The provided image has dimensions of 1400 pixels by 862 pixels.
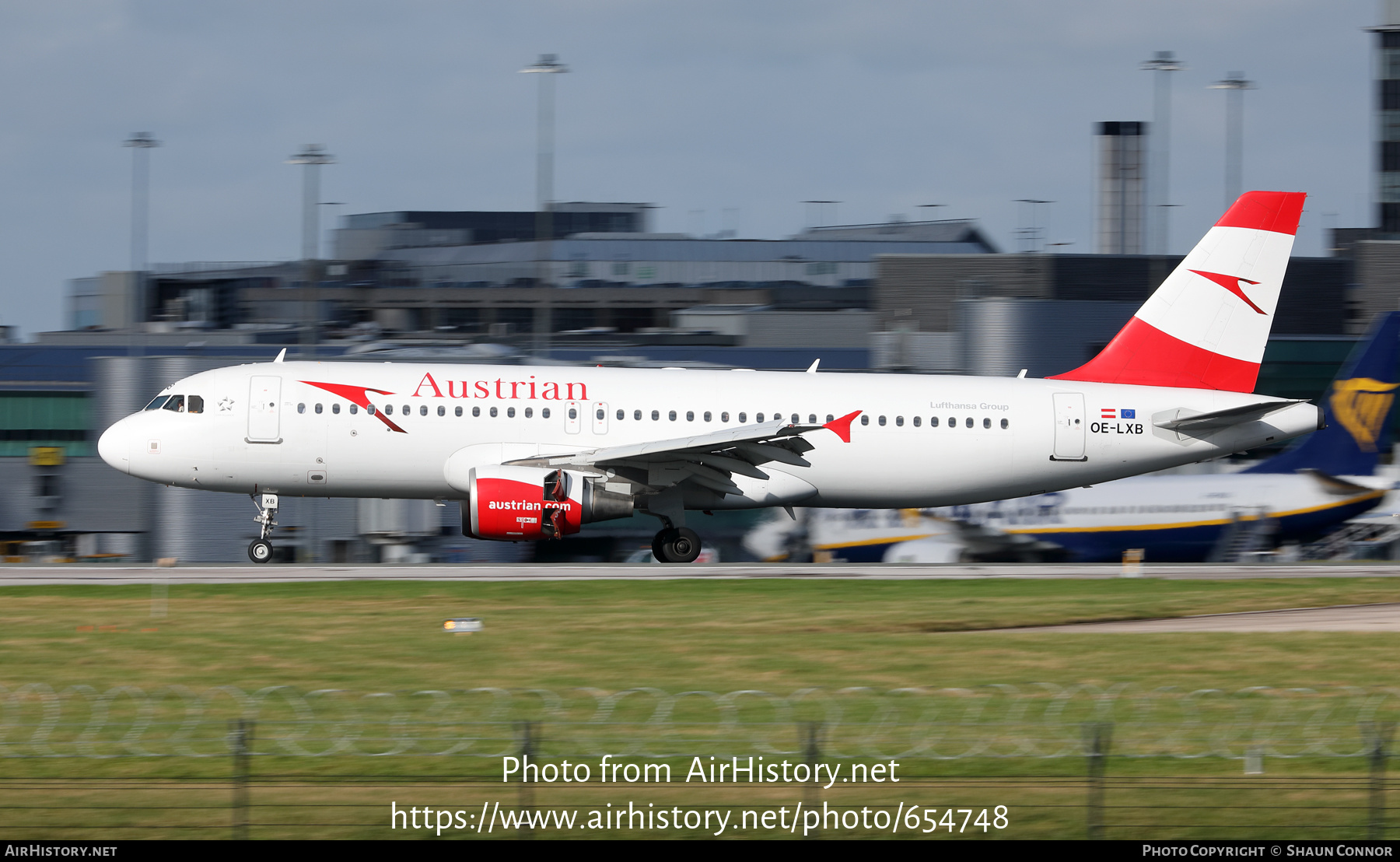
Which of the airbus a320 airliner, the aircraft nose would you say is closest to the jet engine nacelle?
the airbus a320 airliner

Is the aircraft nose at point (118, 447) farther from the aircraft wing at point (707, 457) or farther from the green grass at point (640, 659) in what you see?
the aircraft wing at point (707, 457)

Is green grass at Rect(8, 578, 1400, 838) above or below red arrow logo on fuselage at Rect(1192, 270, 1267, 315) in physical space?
below

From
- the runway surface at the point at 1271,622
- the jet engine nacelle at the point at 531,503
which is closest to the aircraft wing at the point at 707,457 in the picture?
the jet engine nacelle at the point at 531,503

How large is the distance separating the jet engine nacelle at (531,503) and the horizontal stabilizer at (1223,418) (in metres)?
11.6

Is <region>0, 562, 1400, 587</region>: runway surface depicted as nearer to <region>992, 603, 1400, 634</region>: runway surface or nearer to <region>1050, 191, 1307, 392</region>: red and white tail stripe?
<region>1050, 191, 1307, 392</region>: red and white tail stripe

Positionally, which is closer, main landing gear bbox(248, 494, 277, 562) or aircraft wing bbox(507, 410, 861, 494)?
aircraft wing bbox(507, 410, 861, 494)

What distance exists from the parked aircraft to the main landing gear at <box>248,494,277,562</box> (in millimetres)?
13464

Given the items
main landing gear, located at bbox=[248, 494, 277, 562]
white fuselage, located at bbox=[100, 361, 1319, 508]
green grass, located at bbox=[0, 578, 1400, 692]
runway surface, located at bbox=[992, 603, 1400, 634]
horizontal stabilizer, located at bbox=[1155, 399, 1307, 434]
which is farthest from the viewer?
horizontal stabilizer, located at bbox=[1155, 399, 1307, 434]

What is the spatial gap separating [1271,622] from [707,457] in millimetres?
10728

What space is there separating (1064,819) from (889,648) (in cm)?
845

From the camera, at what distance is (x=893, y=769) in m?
12.0

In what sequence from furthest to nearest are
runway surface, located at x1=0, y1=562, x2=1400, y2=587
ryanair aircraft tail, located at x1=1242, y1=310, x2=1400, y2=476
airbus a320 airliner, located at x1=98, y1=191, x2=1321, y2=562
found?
ryanair aircraft tail, located at x1=1242, y1=310, x2=1400, y2=476 → airbus a320 airliner, located at x1=98, y1=191, x2=1321, y2=562 → runway surface, located at x1=0, y1=562, x2=1400, y2=587

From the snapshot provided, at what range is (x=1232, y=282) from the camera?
31156mm

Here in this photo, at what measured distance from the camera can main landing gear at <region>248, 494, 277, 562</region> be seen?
2897 centimetres
